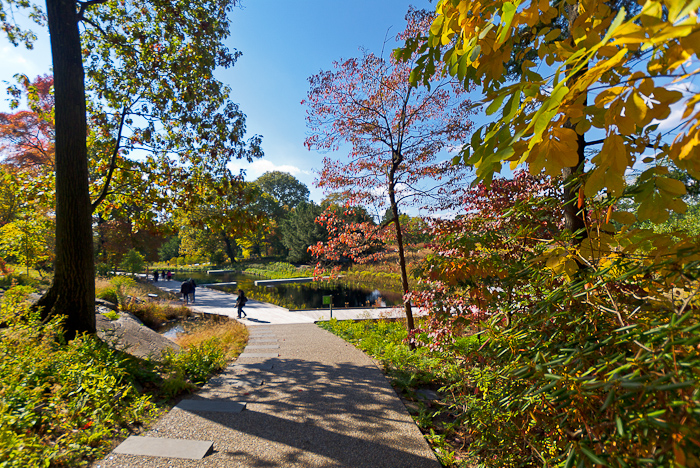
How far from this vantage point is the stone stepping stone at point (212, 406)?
12.2 ft

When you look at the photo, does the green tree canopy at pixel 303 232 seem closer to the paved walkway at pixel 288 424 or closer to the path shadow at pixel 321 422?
the paved walkway at pixel 288 424

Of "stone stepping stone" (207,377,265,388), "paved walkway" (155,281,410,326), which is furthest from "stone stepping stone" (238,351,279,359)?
"paved walkway" (155,281,410,326)

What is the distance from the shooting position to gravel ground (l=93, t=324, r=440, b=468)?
2818mm

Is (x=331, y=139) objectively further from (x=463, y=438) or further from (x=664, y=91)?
(x=664, y=91)

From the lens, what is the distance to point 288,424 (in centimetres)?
347

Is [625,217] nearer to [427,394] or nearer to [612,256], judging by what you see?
[612,256]

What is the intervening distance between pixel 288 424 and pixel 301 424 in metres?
0.15

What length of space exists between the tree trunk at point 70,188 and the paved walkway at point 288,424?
252 centimetres

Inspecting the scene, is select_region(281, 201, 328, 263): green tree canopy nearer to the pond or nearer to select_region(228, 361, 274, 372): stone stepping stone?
the pond

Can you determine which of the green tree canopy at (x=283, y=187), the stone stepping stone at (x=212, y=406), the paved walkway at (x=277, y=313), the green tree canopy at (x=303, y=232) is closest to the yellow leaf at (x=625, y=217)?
the stone stepping stone at (x=212, y=406)

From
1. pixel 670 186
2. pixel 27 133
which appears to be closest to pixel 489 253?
pixel 670 186

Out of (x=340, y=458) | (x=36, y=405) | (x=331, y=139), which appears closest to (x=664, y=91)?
(x=340, y=458)

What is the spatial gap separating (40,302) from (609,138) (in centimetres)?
685

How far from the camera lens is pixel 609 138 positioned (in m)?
0.73
